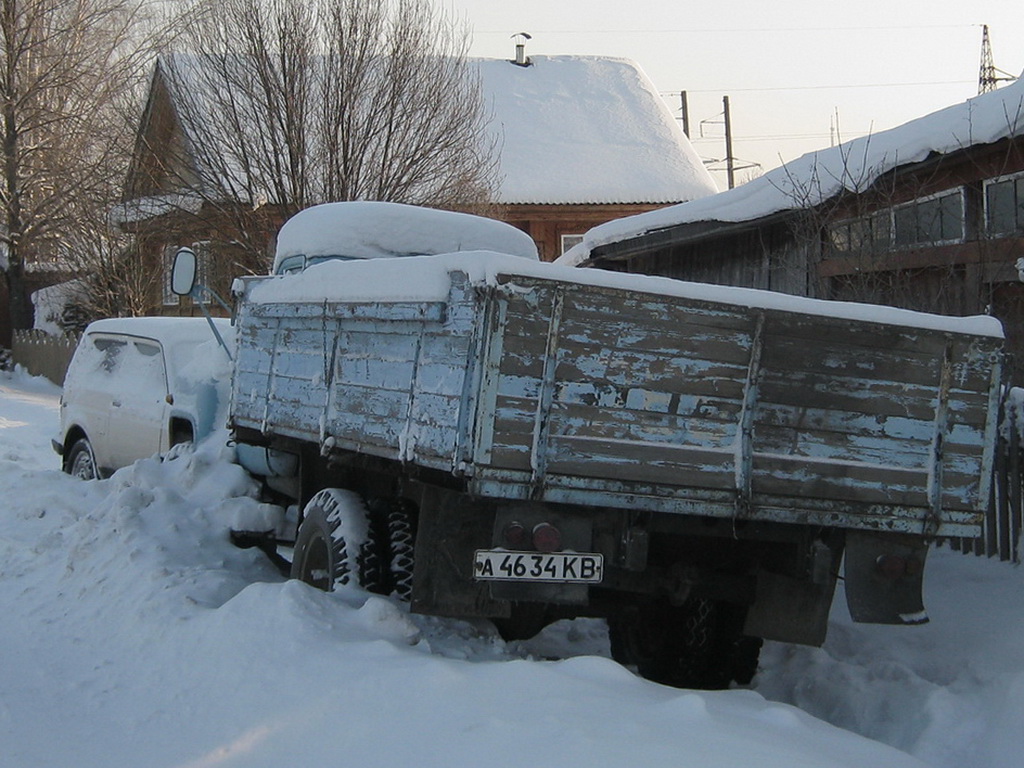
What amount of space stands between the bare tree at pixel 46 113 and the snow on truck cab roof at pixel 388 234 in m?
21.4

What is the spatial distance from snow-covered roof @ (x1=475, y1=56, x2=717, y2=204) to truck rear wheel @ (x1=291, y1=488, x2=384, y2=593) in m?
18.6

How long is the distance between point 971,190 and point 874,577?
5.89 m

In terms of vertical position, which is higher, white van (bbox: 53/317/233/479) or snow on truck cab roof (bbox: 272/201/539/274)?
snow on truck cab roof (bbox: 272/201/539/274)

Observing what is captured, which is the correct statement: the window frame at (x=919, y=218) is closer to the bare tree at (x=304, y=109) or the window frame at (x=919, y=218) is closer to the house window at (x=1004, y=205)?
the house window at (x=1004, y=205)

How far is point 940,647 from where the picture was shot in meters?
5.75

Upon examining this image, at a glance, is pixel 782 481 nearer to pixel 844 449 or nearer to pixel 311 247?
pixel 844 449

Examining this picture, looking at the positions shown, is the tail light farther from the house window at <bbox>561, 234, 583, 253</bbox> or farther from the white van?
the house window at <bbox>561, 234, 583, 253</bbox>

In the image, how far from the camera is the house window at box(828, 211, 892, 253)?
31.5 ft

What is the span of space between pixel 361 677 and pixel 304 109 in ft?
46.1

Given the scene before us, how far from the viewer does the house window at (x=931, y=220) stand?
382 inches

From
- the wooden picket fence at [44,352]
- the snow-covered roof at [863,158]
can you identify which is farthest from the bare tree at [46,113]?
the snow-covered roof at [863,158]

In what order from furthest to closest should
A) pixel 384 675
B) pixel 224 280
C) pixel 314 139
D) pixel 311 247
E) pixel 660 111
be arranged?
pixel 660 111 → pixel 224 280 → pixel 314 139 → pixel 311 247 → pixel 384 675

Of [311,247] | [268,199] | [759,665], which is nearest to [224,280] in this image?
[268,199]

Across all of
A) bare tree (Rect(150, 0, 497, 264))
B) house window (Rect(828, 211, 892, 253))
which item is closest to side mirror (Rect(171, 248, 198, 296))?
house window (Rect(828, 211, 892, 253))
